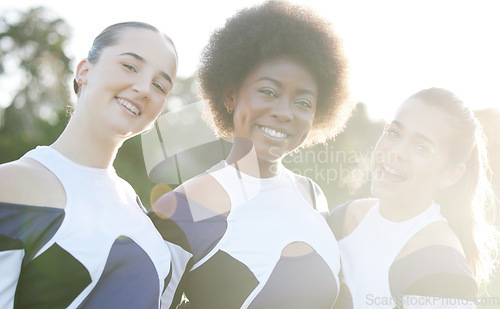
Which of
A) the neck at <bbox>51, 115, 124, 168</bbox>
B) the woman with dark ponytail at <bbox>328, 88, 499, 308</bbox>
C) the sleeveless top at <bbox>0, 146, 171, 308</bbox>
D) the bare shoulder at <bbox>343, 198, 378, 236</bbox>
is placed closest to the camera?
the sleeveless top at <bbox>0, 146, 171, 308</bbox>

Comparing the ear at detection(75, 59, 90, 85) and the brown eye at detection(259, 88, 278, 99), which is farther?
the brown eye at detection(259, 88, 278, 99)

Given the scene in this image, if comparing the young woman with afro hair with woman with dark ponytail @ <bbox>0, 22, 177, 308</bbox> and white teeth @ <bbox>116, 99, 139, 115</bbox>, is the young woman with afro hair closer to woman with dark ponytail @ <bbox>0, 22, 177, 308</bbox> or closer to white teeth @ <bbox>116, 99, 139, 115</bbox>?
woman with dark ponytail @ <bbox>0, 22, 177, 308</bbox>

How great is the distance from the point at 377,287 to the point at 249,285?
81 cm

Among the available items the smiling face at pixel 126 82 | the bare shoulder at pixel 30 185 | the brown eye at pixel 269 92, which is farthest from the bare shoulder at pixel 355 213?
the bare shoulder at pixel 30 185

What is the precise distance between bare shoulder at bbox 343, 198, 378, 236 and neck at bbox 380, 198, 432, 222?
0.73ft

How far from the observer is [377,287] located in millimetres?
2771

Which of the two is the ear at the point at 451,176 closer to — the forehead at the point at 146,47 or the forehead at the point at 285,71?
the forehead at the point at 285,71

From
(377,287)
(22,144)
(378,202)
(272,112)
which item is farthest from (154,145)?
(22,144)

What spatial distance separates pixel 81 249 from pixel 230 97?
169 centimetres

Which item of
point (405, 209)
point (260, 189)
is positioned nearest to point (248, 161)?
point (260, 189)

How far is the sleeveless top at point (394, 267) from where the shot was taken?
2.59 m

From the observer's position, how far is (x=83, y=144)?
8.04 ft

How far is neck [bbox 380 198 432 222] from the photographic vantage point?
A: 296cm

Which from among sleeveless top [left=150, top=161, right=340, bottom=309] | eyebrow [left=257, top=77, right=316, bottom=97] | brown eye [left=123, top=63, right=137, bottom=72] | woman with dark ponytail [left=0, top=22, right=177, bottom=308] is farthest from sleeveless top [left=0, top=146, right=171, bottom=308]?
eyebrow [left=257, top=77, right=316, bottom=97]
